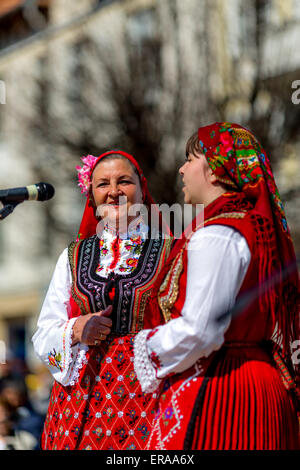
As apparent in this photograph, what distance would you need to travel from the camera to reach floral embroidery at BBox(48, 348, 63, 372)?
3.06 metres

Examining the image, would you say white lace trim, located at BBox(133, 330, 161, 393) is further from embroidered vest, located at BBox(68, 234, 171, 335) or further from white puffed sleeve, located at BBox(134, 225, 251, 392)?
embroidered vest, located at BBox(68, 234, 171, 335)

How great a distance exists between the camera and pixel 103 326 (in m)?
3.00

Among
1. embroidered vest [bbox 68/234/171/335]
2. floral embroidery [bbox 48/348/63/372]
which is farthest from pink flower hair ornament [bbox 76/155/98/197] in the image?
floral embroidery [bbox 48/348/63/372]

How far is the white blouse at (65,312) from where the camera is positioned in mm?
3061

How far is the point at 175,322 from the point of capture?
2.48 metres

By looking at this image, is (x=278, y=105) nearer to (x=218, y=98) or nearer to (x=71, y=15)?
(x=218, y=98)

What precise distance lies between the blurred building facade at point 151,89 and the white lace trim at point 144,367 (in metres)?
6.98

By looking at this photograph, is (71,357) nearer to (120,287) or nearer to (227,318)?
(120,287)

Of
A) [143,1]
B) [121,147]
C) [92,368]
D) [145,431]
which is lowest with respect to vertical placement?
[145,431]

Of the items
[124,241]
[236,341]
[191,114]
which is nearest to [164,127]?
[191,114]

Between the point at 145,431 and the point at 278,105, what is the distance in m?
7.46

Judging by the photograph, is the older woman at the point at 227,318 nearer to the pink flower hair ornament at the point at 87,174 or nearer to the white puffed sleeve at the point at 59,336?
the white puffed sleeve at the point at 59,336

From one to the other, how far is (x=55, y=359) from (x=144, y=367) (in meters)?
0.65

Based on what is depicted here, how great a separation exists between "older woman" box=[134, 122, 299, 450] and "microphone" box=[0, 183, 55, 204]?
0.72 m
